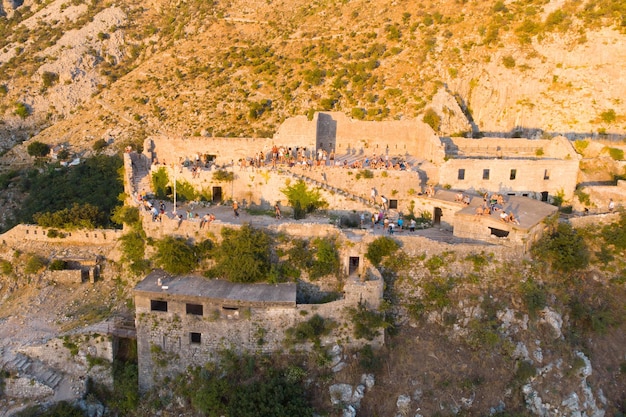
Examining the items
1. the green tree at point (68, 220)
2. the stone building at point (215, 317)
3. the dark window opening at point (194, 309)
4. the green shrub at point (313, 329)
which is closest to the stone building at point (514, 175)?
the stone building at point (215, 317)

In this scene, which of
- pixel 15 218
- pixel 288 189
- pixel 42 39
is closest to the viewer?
pixel 288 189

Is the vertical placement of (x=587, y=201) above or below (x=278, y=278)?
above

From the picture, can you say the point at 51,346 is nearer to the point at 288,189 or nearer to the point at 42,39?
the point at 288,189

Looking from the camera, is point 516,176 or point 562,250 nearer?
point 562,250

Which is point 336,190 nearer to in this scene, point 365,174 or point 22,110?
point 365,174

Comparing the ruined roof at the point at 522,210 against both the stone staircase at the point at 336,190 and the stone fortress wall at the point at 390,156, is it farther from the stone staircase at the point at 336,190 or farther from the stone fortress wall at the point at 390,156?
the stone staircase at the point at 336,190

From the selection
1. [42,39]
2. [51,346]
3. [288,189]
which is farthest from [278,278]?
[42,39]

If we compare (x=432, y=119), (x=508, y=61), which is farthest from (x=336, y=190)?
(x=508, y=61)
